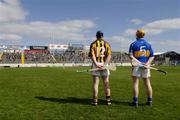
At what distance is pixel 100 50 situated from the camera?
9461 mm

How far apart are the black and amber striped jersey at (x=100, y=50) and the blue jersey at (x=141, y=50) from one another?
2.23 feet

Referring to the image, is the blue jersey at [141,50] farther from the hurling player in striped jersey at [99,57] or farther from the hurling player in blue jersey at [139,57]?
the hurling player in striped jersey at [99,57]

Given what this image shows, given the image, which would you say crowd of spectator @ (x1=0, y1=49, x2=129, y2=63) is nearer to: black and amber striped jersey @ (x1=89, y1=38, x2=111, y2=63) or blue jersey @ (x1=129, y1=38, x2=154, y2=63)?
black and amber striped jersey @ (x1=89, y1=38, x2=111, y2=63)

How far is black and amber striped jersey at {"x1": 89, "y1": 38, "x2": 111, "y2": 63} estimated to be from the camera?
9.44 metres

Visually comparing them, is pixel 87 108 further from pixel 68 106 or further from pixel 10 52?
pixel 10 52

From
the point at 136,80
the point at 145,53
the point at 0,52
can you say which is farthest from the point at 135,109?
the point at 0,52

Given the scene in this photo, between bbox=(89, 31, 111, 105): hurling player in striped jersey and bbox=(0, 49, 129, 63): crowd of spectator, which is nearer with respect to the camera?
bbox=(89, 31, 111, 105): hurling player in striped jersey

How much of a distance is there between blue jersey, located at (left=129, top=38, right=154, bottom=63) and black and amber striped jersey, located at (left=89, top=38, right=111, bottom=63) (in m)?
0.68

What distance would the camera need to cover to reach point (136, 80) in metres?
9.34

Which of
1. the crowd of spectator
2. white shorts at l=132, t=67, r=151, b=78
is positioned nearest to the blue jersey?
white shorts at l=132, t=67, r=151, b=78

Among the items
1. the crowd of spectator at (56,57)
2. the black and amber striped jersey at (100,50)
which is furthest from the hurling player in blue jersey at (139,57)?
the crowd of spectator at (56,57)

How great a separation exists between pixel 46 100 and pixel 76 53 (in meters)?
94.3

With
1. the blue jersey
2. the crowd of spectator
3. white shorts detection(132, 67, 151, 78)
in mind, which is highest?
the crowd of spectator

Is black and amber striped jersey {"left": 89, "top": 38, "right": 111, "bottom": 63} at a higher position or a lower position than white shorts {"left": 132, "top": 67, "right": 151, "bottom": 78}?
higher
